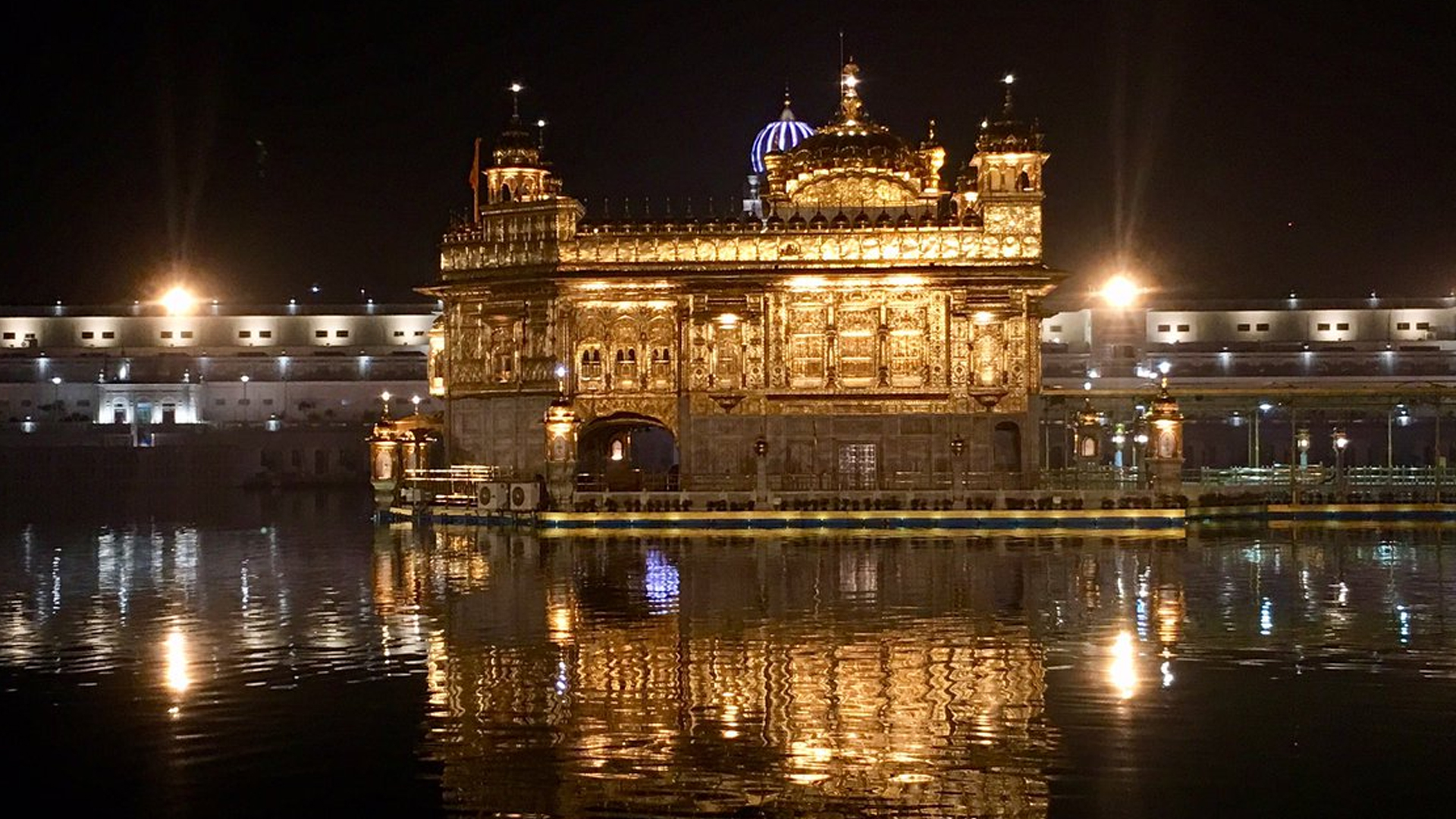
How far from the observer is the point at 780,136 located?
263ft

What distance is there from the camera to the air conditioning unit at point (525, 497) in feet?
173

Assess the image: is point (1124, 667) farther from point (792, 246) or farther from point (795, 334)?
point (792, 246)

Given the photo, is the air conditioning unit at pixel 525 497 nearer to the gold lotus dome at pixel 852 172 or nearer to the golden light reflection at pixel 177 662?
the gold lotus dome at pixel 852 172

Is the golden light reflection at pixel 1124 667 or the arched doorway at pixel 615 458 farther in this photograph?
the arched doorway at pixel 615 458

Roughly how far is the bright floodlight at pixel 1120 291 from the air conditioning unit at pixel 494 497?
5394cm

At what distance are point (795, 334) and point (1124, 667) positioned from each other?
1267 inches

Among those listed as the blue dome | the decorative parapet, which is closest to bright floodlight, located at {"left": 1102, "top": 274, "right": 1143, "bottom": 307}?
the blue dome

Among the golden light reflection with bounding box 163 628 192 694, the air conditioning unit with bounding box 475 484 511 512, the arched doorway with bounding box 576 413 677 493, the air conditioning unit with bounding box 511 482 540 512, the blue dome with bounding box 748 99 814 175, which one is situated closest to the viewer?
the golden light reflection with bounding box 163 628 192 694

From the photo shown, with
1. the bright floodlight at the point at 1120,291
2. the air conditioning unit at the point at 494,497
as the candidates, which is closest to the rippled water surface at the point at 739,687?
the air conditioning unit at the point at 494,497

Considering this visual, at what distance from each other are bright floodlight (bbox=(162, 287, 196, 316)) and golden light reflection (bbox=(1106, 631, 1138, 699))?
331 feet

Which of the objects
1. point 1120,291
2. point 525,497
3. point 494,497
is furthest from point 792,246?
point 1120,291

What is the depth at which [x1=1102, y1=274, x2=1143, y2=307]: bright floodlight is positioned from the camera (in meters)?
100

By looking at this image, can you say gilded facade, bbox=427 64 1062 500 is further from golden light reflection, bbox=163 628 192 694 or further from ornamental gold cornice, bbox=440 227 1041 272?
golden light reflection, bbox=163 628 192 694

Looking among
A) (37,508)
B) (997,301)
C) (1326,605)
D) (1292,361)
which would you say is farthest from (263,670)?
(1292,361)
